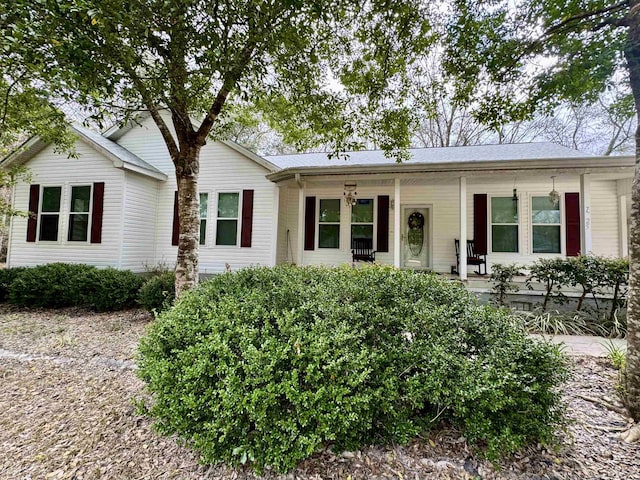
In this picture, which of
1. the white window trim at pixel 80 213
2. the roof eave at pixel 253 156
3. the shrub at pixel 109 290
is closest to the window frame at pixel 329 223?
the roof eave at pixel 253 156

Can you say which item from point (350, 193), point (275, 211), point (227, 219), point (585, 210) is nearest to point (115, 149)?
point (227, 219)

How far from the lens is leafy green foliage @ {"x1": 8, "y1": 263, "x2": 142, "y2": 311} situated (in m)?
6.42

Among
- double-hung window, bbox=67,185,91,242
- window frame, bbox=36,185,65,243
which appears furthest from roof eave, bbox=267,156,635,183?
window frame, bbox=36,185,65,243

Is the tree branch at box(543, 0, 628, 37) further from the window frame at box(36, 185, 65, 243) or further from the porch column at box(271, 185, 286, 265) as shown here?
the window frame at box(36, 185, 65, 243)

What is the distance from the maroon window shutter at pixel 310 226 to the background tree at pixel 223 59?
3088mm

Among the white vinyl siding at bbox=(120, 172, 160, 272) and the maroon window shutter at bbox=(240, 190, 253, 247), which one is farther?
the maroon window shutter at bbox=(240, 190, 253, 247)

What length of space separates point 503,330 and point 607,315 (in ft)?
16.1

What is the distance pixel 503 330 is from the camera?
2180mm

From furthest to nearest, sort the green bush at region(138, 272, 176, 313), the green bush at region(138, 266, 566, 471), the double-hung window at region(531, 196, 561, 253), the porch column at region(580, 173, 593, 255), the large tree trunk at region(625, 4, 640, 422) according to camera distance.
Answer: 1. the double-hung window at region(531, 196, 561, 253)
2. the porch column at region(580, 173, 593, 255)
3. the green bush at region(138, 272, 176, 313)
4. the large tree trunk at region(625, 4, 640, 422)
5. the green bush at region(138, 266, 566, 471)

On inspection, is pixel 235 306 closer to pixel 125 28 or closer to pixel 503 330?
pixel 503 330

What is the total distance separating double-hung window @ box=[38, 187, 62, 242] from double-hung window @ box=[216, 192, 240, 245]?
4410 mm

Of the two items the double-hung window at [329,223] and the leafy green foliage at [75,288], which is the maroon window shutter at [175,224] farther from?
the double-hung window at [329,223]

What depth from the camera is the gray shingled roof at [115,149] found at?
824cm

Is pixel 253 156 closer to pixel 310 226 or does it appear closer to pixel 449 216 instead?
pixel 310 226
